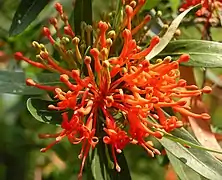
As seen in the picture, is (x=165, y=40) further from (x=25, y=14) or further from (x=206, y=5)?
(x=25, y=14)

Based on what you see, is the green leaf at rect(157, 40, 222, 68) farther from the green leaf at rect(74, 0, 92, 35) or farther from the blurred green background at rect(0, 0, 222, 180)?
the blurred green background at rect(0, 0, 222, 180)

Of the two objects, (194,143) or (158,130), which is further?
(194,143)

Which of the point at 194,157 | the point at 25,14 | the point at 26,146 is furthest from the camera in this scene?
the point at 26,146

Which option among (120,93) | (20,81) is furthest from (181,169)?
(20,81)

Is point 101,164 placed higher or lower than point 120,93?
lower

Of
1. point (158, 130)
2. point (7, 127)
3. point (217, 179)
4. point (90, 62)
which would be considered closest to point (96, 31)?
point (90, 62)

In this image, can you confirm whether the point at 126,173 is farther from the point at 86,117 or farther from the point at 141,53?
the point at 141,53
